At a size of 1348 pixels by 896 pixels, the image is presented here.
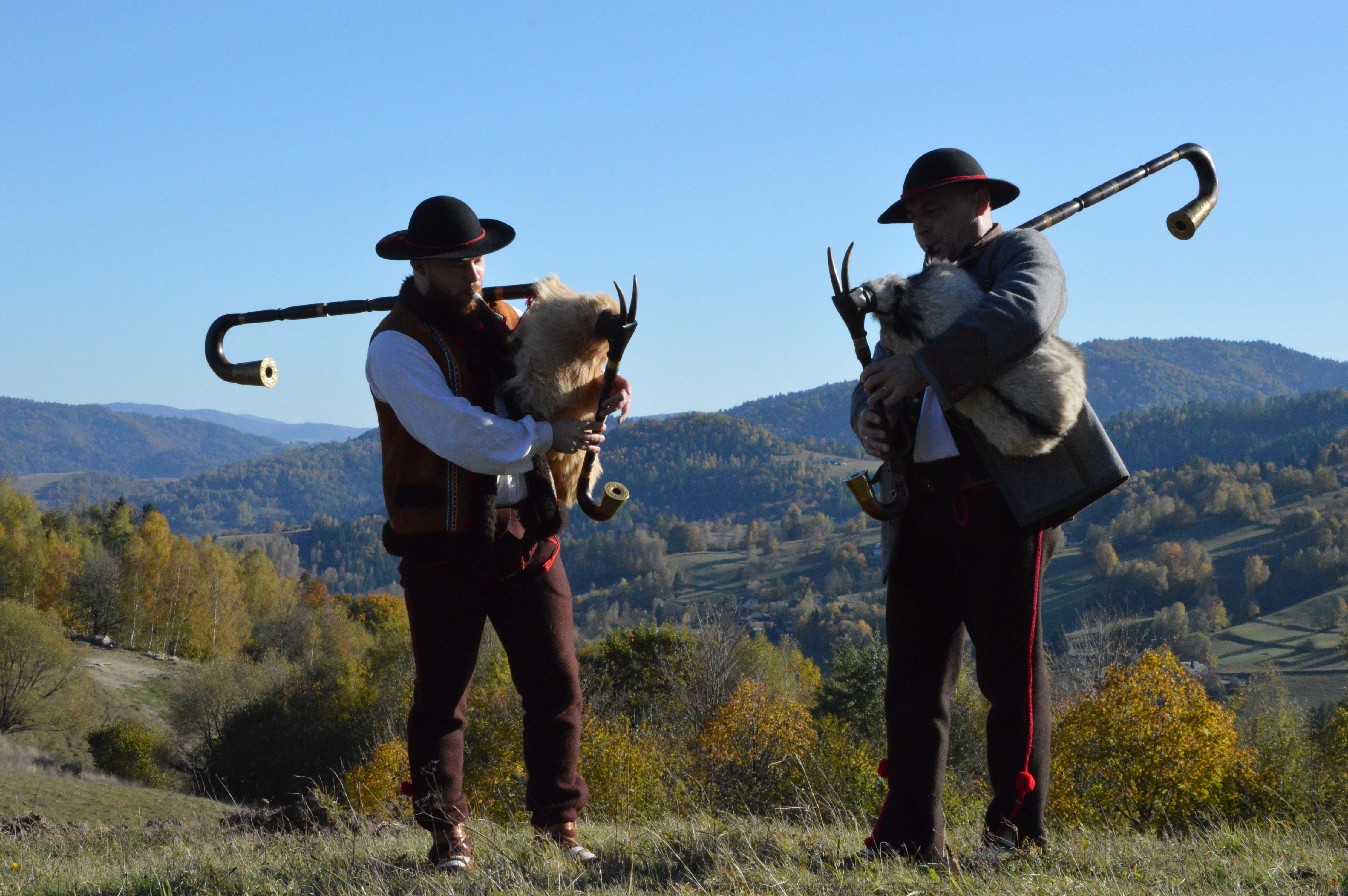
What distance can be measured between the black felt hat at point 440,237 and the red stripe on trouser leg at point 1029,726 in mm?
2054

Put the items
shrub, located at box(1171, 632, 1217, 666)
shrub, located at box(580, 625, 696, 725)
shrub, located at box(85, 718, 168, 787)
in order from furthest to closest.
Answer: shrub, located at box(1171, 632, 1217, 666), shrub, located at box(85, 718, 168, 787), shrub, located at box(580, 625, 696, 725)

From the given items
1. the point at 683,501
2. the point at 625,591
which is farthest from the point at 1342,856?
the point at 683,501

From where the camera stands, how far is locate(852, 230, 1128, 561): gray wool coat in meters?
3.24

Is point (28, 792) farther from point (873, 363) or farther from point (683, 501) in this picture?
point (683, 501)

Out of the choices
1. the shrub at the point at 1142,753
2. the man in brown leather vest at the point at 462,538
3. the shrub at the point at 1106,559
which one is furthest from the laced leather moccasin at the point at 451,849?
the shrub at the point at 1106,559

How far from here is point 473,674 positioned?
12.5 ft

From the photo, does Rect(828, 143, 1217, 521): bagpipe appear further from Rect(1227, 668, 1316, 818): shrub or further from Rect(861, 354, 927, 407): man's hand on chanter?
Rect(1227, 668, 1316, 818): shrub

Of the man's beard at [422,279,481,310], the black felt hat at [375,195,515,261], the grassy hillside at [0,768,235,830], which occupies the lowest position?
the grassy hillside at [0,768,235,830]

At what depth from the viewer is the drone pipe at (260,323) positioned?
14.8 ft

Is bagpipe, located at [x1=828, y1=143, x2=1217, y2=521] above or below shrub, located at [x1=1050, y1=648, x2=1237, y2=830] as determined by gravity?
above

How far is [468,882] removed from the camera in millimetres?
3309

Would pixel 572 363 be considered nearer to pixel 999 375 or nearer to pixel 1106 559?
pixel 999 375

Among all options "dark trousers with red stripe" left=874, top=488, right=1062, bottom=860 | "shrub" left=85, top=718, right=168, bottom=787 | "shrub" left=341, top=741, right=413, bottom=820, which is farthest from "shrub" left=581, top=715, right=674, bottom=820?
"shrub" left=85, top=718, right=168, bottom=787

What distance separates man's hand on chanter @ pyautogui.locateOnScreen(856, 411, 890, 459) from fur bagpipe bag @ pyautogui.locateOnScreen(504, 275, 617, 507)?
92cm
